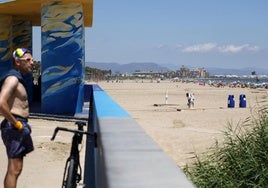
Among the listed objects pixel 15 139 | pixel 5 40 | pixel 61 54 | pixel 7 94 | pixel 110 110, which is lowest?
pixel 15 139

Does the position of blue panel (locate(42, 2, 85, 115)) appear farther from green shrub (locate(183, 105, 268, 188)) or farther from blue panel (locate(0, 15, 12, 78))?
green shrub (locate(183, 105, 268, 188))

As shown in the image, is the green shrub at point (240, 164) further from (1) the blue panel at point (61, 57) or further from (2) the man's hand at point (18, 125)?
(1) the blue panel at point (61, 57)

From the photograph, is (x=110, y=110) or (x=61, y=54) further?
(x=61, y=54)

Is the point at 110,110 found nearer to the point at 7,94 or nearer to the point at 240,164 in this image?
the point at 7,94

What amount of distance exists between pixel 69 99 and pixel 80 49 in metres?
1.82

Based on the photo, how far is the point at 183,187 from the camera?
1510 millimetres

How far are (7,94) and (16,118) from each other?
13.2 inches

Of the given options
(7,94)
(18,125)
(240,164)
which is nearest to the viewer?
(7,94)

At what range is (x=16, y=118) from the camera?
4.65 metres

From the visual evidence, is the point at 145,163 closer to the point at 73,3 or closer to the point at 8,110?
the point at 8,110

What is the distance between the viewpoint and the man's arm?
4.34 m

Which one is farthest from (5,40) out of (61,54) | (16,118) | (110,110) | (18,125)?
(18,125)

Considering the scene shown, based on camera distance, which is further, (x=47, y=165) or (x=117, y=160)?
(x=47, y=165)

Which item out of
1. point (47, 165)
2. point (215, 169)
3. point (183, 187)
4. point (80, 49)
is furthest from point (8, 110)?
point (80, 49)
